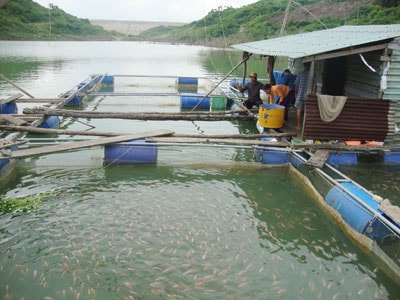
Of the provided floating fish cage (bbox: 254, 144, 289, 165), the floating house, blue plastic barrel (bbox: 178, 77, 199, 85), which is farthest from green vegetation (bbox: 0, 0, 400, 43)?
floating fish cage (bbox: 254, 144, 289, 165)

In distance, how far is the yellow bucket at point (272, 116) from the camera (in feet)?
42.2

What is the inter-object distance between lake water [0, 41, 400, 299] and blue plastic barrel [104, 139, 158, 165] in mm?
310

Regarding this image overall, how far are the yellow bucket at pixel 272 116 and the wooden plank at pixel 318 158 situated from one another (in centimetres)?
248

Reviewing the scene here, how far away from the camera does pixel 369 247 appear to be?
7133 mm

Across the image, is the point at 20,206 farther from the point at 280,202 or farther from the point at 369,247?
the point at 369,247

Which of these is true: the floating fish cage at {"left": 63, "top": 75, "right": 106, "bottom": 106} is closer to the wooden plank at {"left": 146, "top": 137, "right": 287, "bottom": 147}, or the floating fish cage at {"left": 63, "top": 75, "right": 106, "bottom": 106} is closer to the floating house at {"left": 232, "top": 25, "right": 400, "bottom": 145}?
the wooden plank at {"left": 146, "top": 137, "right": 287, "bottom": 147}

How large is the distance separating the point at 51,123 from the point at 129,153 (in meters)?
5.75

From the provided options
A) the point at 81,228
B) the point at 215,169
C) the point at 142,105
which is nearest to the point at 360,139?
the point at 215,169

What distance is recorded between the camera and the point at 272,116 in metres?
12.8

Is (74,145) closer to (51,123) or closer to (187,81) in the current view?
(51,123)

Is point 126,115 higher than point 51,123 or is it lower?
higher

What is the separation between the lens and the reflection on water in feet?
19.4

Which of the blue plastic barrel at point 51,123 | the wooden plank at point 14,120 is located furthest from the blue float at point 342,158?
the wooden plank at point 14,120

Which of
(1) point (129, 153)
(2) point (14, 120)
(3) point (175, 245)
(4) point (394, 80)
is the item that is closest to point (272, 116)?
(4) point (394, 80)
